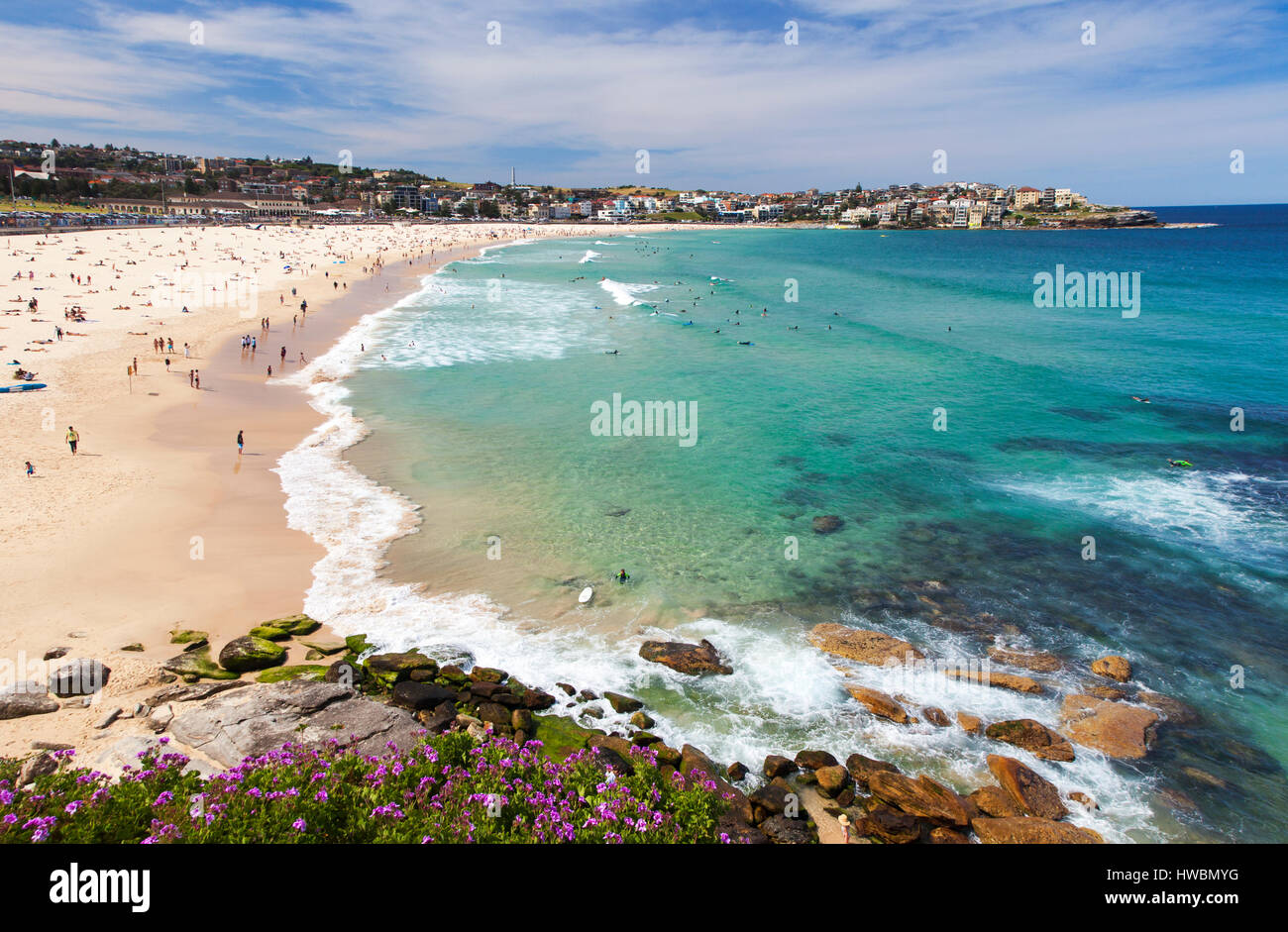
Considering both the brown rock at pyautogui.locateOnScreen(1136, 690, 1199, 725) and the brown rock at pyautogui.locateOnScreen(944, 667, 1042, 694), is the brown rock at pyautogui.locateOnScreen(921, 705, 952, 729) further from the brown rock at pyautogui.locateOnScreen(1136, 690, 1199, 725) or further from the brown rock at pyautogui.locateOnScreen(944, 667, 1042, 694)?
the brown rock at pyautogui.locateOnScreen(1136, 690, 1199, 725)

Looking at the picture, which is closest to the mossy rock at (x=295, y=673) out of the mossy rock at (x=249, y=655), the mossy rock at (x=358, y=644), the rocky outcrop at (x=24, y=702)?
the mossy rock at (x=249, y=655)

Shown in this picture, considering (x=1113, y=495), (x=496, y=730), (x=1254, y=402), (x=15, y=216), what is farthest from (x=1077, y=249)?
(x=15, y=216)

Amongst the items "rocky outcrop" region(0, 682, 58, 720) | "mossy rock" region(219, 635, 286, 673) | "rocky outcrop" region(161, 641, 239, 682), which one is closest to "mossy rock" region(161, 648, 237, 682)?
"rocky outcrop" region(161, 641, 239, 682)

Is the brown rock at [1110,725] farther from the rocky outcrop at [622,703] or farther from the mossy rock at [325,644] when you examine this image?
the mossy rock at [325,644]

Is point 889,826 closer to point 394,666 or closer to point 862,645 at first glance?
point 862,645

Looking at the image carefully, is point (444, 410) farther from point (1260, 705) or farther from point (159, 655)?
point (1260, 705)
